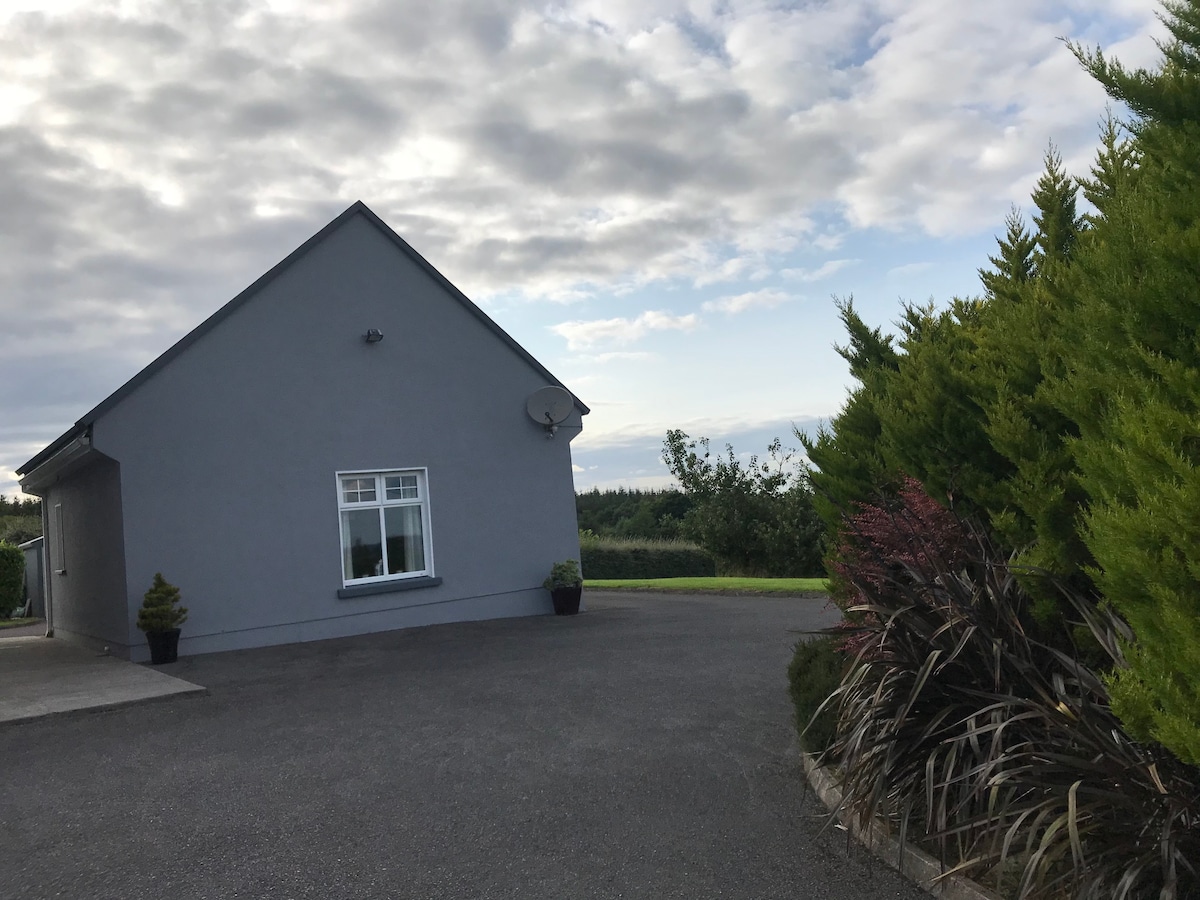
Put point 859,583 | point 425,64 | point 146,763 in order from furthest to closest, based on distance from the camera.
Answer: point 425,64, point 146,763, point 859,583

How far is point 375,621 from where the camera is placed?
13523 millimetres

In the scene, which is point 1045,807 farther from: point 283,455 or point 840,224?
point 283,455

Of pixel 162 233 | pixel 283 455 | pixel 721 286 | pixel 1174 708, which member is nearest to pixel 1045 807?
pixel 1174 708

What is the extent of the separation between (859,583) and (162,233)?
11.7 meters

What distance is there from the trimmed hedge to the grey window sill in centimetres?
1482

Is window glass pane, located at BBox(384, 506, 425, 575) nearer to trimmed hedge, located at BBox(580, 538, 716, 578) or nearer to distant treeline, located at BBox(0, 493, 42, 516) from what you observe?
trimmed hedge, located at BBox(580, 538, 716, 578)

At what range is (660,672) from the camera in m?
9.44

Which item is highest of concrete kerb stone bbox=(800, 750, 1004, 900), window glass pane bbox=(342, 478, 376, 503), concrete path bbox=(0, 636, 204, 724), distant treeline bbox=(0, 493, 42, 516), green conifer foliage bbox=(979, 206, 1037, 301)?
distant treeline bbox=(0, 493, 42, 516)

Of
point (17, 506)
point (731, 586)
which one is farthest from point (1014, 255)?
point (17, 506)

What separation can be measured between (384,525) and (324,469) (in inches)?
50.5

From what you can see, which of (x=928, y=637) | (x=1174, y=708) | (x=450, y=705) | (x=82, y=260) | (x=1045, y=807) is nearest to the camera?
(x=1174, y=708)

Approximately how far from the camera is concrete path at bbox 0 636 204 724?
28.6 feet

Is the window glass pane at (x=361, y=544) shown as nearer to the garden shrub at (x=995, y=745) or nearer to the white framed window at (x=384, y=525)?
the white framed window at (x=384, y=525)

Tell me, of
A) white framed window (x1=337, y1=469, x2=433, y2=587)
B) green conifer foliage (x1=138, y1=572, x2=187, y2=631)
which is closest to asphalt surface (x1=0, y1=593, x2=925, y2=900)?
green conifer foliage (x1=138, y1=572, x2=187, y2=631)
